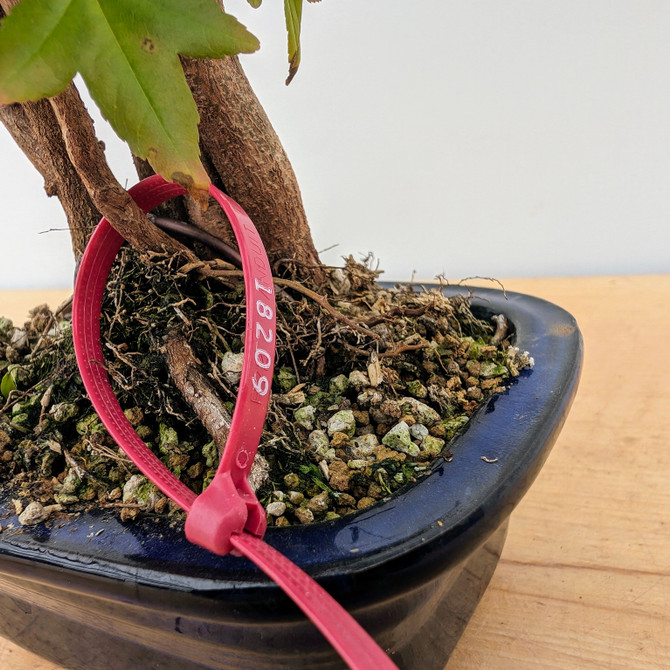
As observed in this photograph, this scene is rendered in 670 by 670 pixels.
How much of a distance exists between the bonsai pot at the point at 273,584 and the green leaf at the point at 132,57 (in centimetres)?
18

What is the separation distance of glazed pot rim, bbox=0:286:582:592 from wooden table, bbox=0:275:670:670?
18 centimetres

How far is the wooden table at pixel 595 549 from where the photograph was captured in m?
0.42

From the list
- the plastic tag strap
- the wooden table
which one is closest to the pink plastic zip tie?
the plastic tag strap

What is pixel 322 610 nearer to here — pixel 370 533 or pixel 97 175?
pixel 370 533

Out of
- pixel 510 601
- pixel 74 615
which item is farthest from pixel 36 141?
pixel 510 601

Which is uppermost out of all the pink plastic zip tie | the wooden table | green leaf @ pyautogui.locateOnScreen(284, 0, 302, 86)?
green leaf @ pyautogui.locateOnScreen(284, 0, 302, 86)

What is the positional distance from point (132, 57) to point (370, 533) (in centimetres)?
24

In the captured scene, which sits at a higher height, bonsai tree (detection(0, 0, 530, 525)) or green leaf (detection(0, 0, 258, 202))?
green leaf (detection(0, 0, 258, 202))

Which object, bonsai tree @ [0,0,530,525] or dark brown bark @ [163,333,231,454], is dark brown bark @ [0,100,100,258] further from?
dark brown bark @ [163,333,231,454]

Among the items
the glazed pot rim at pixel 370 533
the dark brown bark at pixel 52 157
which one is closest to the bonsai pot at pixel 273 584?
the glazed pot rim at pixel 370 533

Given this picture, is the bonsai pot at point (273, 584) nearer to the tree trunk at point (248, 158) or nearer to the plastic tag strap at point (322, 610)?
the plastic tag strap at point (322, 610)

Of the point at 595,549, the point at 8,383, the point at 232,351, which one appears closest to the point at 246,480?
the point at 232,351

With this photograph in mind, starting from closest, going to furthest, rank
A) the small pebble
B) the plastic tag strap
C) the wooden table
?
the plastic tag strap, the small pebble, the wooden table

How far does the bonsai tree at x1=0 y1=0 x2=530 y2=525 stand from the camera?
342 millimetres
